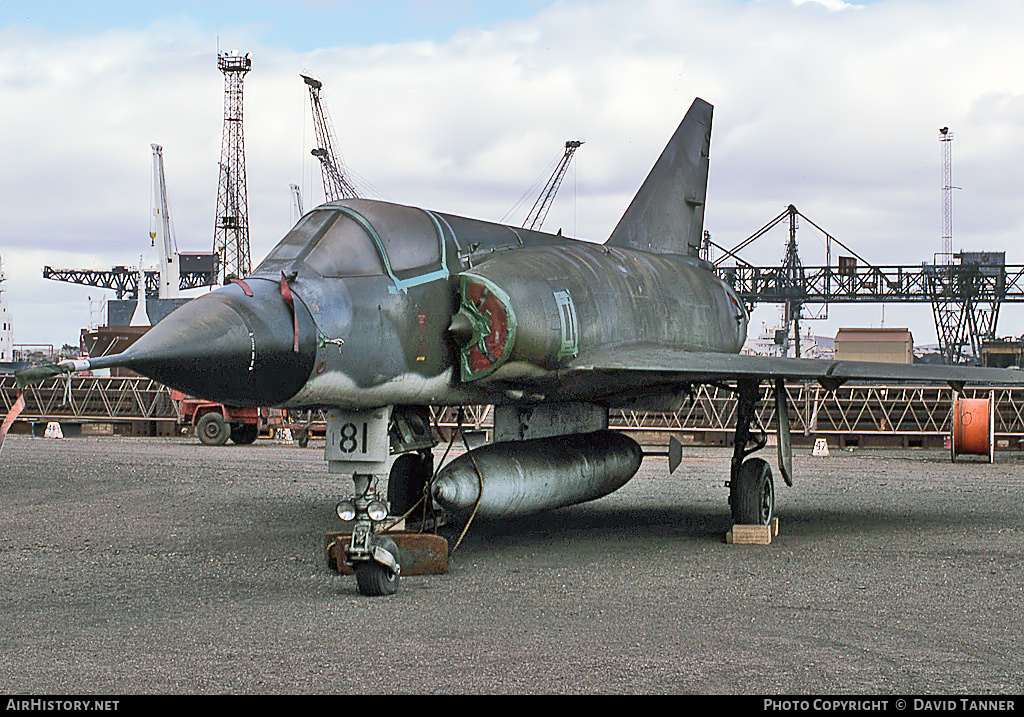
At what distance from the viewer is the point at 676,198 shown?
1562 cm

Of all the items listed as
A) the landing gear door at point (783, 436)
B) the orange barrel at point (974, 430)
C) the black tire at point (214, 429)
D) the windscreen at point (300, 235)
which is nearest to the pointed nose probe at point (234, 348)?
the windscreen at point (300, 235)

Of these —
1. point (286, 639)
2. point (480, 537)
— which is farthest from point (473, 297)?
point (286, 639)

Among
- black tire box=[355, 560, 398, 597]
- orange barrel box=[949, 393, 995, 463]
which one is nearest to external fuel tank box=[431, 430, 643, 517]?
black tire box=[355, 560, 398, 597]

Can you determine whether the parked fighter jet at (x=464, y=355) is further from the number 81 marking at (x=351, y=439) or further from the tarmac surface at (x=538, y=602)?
the tarmac surface at (x=538, y=602)

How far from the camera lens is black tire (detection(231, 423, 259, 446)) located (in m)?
30.7

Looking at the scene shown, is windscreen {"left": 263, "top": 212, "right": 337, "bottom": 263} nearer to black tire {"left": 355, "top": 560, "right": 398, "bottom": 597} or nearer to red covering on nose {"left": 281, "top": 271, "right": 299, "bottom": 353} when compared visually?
red covering on nose {"left": 281, "top": 271, "right": 299, "bottom": 353}

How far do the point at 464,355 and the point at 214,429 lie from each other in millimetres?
21970

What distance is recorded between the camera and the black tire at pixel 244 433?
30747 mm

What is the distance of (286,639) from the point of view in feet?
23.1

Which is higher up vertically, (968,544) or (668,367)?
(668,367)

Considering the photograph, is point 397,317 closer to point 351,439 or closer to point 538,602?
point 351,439

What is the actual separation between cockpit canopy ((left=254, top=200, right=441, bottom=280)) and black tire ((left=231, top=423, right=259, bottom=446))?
853 inches
